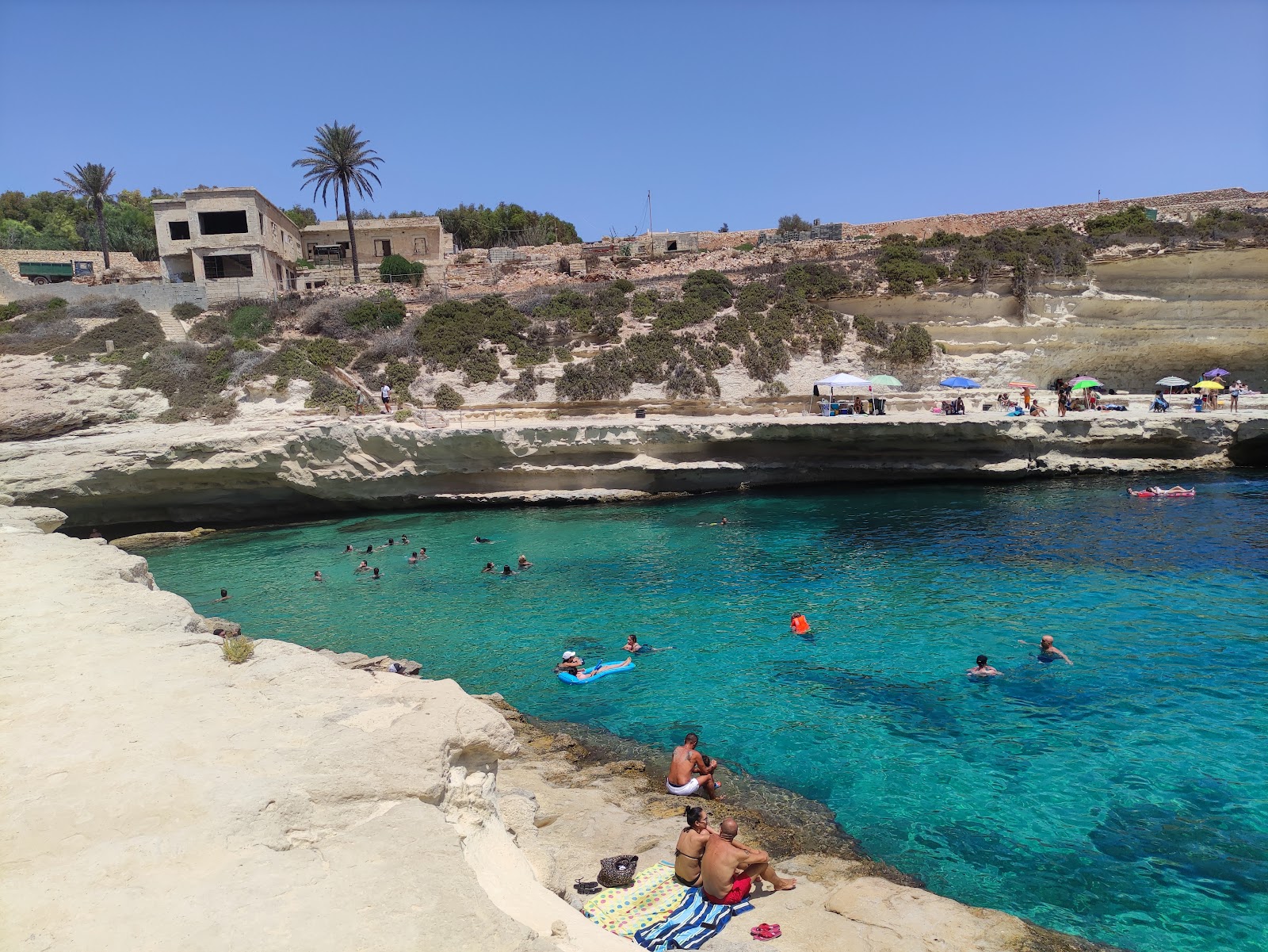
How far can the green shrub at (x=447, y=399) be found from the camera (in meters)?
29.4

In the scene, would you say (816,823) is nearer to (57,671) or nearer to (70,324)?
(57,671)

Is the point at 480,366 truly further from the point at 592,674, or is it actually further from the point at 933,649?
the point at 933,649

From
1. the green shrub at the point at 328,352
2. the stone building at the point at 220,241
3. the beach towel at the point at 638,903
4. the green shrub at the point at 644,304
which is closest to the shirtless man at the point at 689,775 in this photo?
the beach towel at the point at 638,903

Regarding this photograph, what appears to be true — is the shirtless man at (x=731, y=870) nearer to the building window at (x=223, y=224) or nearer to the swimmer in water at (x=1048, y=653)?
the swimmer in water at (x=1048, y=653)

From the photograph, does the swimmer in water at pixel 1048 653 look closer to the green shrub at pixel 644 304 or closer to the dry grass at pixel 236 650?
the dry grass at pixel 236 650

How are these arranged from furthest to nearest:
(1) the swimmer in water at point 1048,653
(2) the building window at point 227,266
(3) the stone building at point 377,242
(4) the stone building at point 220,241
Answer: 1. (3) the stone building at point 377,242
2. (2) the building window at point 227,266
3. (4) the stone building at point 220,241
4. (1) the swimmer in water at point 1048,653

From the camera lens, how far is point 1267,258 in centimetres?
2927

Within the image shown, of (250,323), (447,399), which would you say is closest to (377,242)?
(250,323)

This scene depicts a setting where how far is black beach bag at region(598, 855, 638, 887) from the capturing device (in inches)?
247

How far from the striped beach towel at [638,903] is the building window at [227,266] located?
39.6 m

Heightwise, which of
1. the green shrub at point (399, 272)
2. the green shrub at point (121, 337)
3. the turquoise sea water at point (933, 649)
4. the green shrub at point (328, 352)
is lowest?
the turquoise sea water at point (933, 649)

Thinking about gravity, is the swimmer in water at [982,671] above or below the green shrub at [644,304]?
below

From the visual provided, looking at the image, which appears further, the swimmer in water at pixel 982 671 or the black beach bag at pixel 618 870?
the swimmer in water at pixel 982 671

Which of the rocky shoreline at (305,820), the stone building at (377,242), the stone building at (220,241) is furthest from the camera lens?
the stone building at (377,242)
